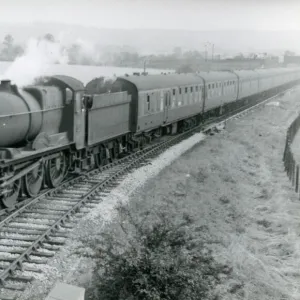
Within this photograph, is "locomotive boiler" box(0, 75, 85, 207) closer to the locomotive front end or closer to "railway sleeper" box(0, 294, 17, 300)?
the locomotive front end

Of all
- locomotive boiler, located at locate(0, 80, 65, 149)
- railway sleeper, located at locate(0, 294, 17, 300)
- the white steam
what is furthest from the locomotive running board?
railway sleeper, located at locate(0, 294, 17, 300)

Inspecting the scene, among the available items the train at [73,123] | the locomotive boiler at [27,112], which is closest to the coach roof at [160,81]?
the train at [73,123]

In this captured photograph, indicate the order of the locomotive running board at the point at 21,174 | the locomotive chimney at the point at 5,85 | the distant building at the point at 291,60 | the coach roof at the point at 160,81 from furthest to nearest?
the distant building at the point at 291,60 → the coach roof at the point at 160,81 → the locomotive chimney at the point at 5,85 → the locomotive running board at the point at 21,174

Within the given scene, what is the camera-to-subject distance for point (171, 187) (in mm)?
11602

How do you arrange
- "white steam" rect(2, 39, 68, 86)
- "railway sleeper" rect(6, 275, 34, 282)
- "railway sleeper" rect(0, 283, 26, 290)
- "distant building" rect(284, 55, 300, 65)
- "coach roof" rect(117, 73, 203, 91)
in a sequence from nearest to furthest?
"railway sleeper" rect(0, 283, 26, 290) → "railway sleeper" rect(6, 275, 34, 282) → "white steam" rect(2, 39, 68, 86) → "coach roof" rect(117, 73, 203, 91) → "distant building" rect(284, 55, 300, 65)

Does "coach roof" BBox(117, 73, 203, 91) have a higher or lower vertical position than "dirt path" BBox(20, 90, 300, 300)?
higher

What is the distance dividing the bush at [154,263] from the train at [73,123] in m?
2.62

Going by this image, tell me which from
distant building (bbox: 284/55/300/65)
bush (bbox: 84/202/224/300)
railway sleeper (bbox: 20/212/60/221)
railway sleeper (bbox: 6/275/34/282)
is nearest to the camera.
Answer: bush (bbox: 84/202/224/300)

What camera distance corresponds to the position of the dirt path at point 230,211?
21.7 feet

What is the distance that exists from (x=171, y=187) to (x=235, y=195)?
1.75 m

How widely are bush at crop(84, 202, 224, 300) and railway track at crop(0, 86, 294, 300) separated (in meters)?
1.06

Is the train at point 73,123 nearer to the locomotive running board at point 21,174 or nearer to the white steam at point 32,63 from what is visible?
the locomotive running board at point 21,174

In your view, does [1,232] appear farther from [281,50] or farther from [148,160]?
[281,50]

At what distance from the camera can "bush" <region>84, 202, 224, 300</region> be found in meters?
5.95
